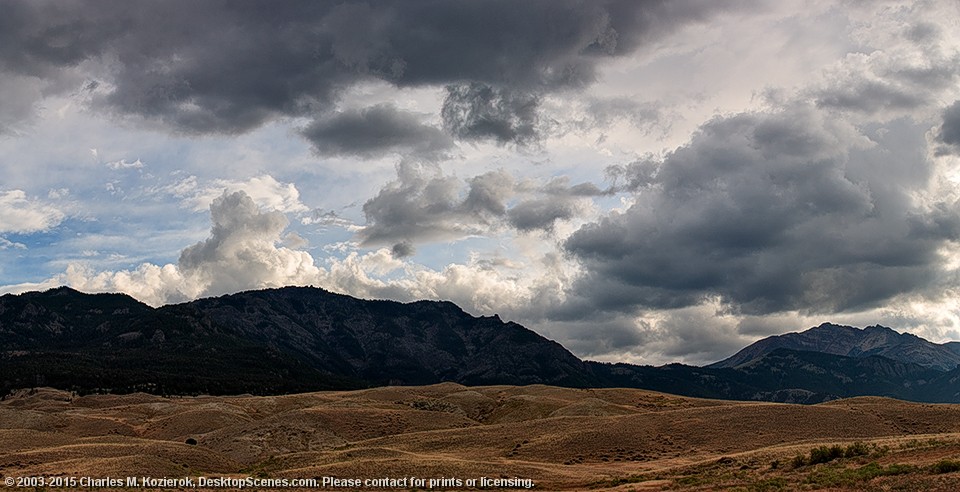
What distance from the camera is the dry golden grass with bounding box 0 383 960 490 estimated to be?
204 ft

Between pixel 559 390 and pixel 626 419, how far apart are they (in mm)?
82579

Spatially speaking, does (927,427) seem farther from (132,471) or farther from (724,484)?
(132,471)

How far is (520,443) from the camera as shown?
97812mm

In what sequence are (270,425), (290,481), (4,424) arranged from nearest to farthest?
1. (290,481)
2. (270,425)
3. (4,424)

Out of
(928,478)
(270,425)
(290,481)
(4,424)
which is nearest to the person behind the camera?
(928,478)

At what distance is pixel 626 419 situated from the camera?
352 feet

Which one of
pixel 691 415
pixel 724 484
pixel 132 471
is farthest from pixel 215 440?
pixel 724 484

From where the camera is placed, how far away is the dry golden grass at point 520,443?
62.3 meters

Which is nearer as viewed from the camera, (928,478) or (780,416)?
(928,478)

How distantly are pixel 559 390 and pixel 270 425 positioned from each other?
302 ft

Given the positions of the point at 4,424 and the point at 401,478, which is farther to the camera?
the point at 4,424

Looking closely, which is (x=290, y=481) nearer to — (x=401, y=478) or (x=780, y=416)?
(x=401, y=478)

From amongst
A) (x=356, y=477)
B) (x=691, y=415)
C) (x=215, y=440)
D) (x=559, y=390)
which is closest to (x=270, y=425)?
(x=215, y=440)

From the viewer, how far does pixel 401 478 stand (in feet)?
230
